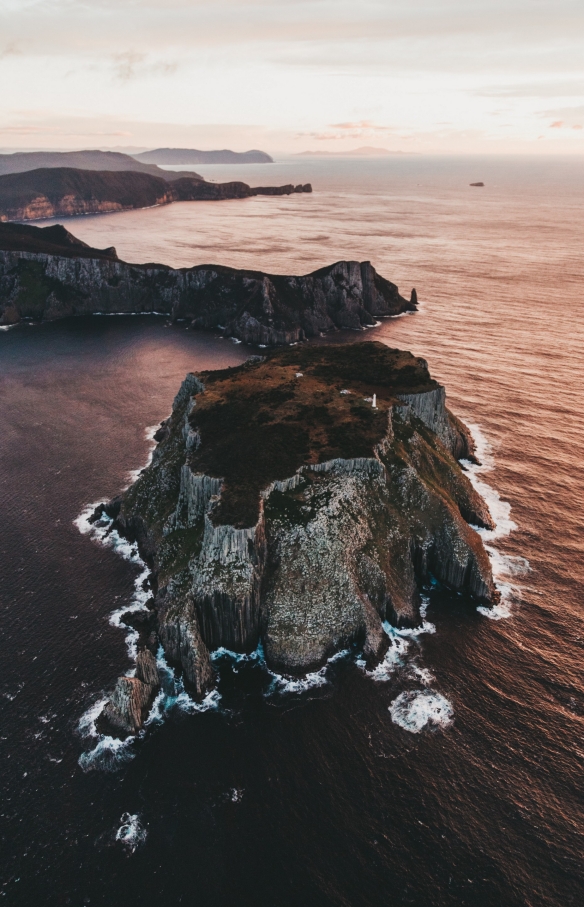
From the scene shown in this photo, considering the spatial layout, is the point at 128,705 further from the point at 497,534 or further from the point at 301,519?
the point at 497,534

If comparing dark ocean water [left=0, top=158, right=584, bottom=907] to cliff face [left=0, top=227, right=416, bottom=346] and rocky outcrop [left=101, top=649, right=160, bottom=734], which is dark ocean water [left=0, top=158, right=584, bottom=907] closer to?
rocky outcrop [left=101, top=649, right=160, bottom=734]

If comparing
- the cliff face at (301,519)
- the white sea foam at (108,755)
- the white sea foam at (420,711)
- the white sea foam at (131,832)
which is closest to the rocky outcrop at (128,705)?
the white sea foam at (108,755)

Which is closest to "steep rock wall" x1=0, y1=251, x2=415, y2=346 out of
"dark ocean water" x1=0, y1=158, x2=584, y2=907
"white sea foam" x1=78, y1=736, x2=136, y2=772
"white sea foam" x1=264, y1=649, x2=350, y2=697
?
"dark ocean water" x1=0, y1=158, x2=584, y2=907

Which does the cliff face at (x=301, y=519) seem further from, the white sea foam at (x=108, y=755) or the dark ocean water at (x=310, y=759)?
the white sea foam at (x=108, y=755)

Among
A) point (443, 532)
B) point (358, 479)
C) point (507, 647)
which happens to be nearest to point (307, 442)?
point (358, 479)

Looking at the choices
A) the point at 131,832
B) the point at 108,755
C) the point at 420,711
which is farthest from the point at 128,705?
the point at 420,711

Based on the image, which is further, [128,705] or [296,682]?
[296,682]

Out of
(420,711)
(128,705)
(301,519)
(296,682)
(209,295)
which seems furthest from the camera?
(209,295)
